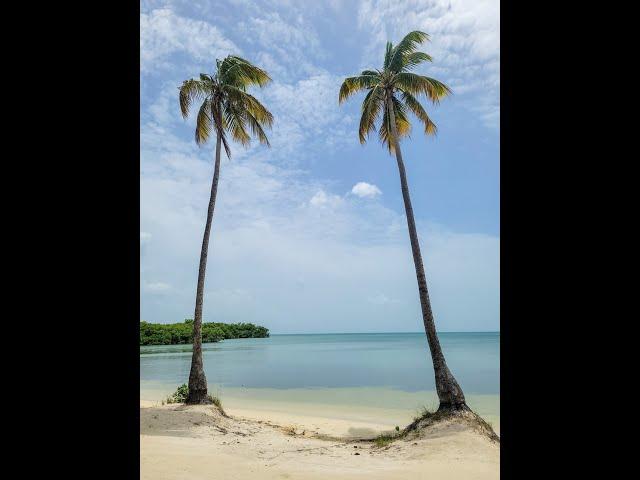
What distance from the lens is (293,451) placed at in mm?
8578

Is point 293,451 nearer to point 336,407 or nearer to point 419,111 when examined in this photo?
point 336,407

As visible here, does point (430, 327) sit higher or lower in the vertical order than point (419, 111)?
lower

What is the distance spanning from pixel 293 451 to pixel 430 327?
14.4ft

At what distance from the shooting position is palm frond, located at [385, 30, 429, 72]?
39.8 feet

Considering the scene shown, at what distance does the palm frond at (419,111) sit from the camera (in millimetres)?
12602

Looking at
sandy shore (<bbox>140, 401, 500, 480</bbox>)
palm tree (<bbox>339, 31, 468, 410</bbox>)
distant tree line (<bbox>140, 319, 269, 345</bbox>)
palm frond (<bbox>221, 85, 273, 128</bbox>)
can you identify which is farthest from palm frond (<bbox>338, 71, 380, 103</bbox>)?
distant tree line (<bbox>140, 319, 269, 345</bbox>)

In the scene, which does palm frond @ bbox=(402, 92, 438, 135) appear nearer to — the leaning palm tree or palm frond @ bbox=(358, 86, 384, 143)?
palm frond @ bbox=(358, 86, 384, 143)

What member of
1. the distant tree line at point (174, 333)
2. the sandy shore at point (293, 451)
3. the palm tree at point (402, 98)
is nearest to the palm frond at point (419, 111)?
the palm tree at point (402, 98)

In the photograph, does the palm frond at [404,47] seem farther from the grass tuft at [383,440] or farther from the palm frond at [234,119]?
the grass tuft at [383,440]

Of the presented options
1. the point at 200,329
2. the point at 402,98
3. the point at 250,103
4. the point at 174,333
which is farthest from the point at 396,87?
the point at 174,333
